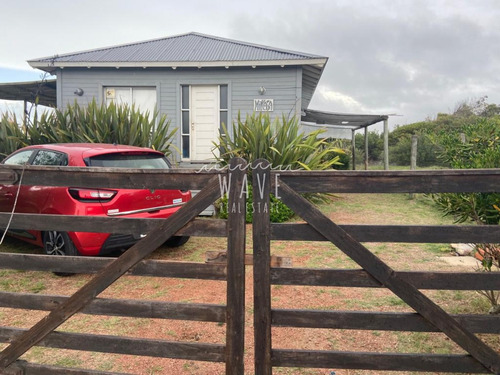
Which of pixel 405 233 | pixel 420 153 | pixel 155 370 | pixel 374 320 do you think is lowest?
pixel 155 370

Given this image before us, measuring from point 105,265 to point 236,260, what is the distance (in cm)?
84

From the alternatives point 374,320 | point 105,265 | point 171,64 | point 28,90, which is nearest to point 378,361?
point 374,320

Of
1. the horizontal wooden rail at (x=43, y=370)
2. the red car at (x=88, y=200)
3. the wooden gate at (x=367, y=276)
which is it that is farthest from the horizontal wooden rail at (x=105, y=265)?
the red car at (x=88, y=200)

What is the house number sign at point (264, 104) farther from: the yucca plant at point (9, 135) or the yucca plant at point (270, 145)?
the yucca plant at point (9, 135)

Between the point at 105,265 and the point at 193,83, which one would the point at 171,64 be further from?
the point at 105,265

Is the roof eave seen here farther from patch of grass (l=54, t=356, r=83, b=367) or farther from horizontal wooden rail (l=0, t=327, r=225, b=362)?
horizontal wooden rail (l=0, t=327, r=225, b=362)

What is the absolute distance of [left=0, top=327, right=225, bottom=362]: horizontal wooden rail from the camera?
2258 millimetres

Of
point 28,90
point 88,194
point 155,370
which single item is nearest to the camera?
point 155,370

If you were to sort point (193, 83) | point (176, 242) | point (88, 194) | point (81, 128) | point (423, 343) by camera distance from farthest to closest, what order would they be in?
point (193, 83), point (81, 128), point (176, 242), point (88, 194), point (423, 343)

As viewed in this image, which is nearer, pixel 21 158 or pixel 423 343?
pixel 423 343

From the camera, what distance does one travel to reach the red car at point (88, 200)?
4.22 metres

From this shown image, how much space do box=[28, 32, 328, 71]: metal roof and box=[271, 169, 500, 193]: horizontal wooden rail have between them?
892 centimetres

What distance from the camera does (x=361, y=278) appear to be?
221cm

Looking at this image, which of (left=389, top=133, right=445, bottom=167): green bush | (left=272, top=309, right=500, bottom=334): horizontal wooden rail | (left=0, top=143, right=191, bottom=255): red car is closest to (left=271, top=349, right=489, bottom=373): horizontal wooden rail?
(left=272, top=309, right=500, bottom=334): horizontal wooden rail
